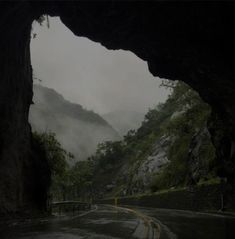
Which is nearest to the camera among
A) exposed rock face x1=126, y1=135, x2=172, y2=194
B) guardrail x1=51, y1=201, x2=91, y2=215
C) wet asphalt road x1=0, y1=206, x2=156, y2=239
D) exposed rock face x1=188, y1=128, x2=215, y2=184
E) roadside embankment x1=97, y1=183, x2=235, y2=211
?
wet asphalt road x1=0, y1=206, x2=156, y2=239

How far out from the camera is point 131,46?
72.3ft

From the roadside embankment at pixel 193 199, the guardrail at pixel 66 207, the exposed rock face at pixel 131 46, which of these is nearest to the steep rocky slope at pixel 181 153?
the roadside embankment at pixel 193 199

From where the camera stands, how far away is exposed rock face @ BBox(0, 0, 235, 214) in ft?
58.6

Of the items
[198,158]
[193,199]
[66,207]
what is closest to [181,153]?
[198,158]

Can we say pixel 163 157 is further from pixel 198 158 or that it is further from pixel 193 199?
pixel 193 199

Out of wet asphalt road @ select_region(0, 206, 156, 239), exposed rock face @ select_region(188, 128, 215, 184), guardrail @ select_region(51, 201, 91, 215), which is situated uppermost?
exposed rock face @ select_region(188, 128, 215, 184)

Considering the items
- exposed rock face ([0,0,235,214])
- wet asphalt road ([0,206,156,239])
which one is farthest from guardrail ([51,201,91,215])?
wet asphalt road ([0,206,156,239])

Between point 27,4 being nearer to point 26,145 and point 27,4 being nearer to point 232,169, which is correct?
point 26,145

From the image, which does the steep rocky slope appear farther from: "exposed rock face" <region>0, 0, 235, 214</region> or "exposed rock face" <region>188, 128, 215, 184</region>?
"exposed rock face" <region>0, 0, 235, 214</region>

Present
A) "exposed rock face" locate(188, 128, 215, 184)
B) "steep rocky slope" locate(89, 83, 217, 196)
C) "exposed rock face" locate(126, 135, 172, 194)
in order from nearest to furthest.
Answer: "exposed rock face" locate(188, 128, 215, 184), "steep rocky slope" locate(89, 83, 217, 196), "exposed rock face" locate(126, 135, 172, 194)

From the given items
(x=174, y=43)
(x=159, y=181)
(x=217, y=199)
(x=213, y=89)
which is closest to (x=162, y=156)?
(x=159, y=181)

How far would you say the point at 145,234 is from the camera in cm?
1647

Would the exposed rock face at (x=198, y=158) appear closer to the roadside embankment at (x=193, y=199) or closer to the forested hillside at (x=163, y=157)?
the forested hillside at (x=163, y=157)

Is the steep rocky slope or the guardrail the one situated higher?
the steep rocky slope
